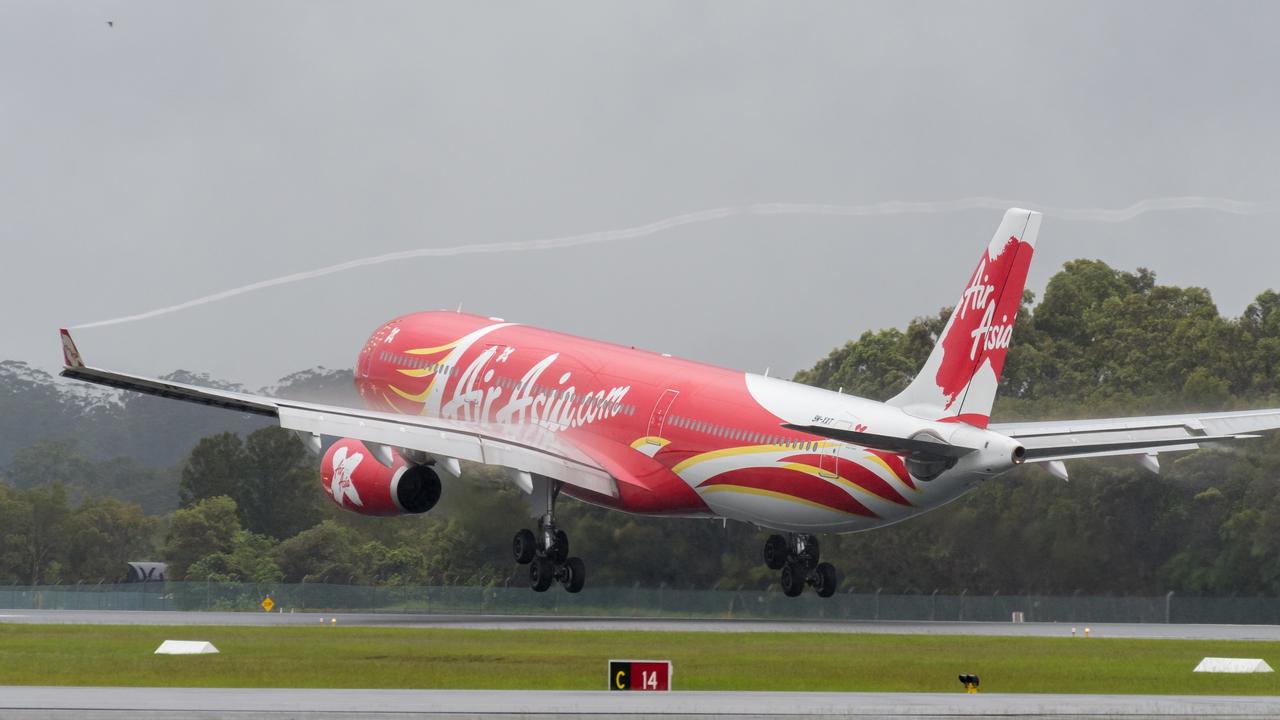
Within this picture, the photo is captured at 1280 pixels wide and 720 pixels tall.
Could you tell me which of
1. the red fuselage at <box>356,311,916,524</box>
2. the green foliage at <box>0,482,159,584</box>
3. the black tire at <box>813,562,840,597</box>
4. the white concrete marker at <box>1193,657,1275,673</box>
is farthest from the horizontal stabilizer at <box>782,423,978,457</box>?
the green foliage at <box>0,482,159,584</box>

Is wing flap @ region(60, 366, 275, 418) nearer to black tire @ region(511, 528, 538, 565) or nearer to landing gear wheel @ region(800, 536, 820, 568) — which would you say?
black tire @ region(511, 528, 538, 565)

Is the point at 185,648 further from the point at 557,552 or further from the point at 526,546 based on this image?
the point at 557,552

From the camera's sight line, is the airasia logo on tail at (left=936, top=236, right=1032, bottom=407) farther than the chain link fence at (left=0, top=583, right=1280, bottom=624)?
No

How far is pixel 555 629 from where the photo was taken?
193ft

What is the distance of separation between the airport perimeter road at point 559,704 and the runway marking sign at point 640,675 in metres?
0.43

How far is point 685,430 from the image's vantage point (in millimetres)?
58469

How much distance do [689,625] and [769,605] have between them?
14.9m

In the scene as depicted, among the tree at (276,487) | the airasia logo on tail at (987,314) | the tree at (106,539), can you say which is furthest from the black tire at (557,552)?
the tree at (106,539)

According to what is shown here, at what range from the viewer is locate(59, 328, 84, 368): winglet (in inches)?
1939

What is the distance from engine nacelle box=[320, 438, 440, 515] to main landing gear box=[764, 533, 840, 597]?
402 inches

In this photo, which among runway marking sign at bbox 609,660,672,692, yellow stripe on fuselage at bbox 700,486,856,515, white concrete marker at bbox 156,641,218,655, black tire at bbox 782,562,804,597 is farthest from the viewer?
black tire at bbox 782,562,804,597

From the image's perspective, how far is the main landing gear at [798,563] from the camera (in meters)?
60.3

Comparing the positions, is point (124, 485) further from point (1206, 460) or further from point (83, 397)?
point (1206, 460)

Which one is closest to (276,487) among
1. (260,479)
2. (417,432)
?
(260,479)
